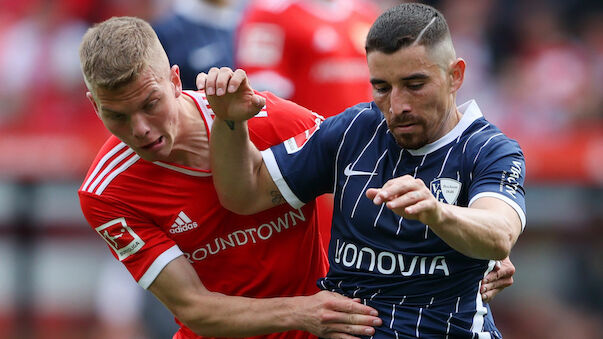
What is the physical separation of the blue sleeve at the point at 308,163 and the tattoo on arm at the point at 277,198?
0.11ft

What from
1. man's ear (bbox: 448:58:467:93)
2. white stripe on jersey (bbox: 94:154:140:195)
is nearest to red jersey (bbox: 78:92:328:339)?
white stripe on jersey (bbox: 94:154:140:195)

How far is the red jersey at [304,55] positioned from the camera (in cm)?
568

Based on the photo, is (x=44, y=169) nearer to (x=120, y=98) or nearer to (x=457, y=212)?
(x=120, y=98)

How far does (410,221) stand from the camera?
3.34 meters

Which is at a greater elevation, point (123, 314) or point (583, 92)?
point (583, 92)

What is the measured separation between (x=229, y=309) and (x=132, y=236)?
1.57 ft

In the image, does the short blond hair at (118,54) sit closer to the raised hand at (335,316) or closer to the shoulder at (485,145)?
the raised hand at (335,316)

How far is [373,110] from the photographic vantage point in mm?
3584

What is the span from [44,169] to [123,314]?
125cm

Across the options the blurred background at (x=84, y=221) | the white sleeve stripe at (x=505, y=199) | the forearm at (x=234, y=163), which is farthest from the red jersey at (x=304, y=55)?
the white sleeve stripe at (x=505, y=199)

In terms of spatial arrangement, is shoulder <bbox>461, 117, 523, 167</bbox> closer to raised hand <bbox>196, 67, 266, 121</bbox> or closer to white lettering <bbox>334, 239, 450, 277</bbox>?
white lettering <bbox>334, 239, 450, 277</bbox>

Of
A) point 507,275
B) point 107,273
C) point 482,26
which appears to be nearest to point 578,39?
point 482,26

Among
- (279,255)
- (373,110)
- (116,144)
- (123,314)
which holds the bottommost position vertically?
(123,314)

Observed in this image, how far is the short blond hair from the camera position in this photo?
3.42 m
